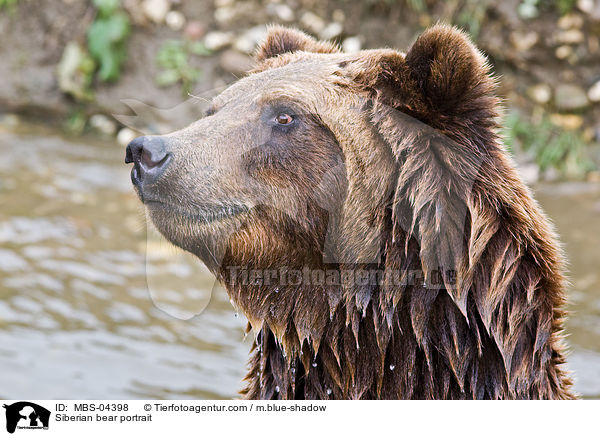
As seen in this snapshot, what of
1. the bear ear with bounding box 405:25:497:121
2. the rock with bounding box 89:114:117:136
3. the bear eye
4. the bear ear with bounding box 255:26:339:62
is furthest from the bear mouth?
the rock with bounding box 89:114:117:136

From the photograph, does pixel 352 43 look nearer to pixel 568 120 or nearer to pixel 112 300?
pixel 568 120

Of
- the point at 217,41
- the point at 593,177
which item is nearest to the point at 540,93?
the point at 593,177

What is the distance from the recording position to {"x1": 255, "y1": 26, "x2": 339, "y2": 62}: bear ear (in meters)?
4.07

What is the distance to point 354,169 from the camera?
3.25 m

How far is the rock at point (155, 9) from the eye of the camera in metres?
10.8

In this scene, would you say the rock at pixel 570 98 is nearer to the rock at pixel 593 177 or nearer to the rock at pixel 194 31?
the rock at pixel 593 177

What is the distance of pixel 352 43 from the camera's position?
33.8ft

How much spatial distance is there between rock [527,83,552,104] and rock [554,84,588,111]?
99 millimetres

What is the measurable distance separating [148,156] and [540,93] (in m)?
7.89

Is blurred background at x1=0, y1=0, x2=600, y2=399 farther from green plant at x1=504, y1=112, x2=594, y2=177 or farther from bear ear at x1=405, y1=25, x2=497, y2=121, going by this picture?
bear ear at x1=405, y1=25, x2=497, y2=121

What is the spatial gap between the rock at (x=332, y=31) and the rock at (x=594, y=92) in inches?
131

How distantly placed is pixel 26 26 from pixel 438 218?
9665mm
